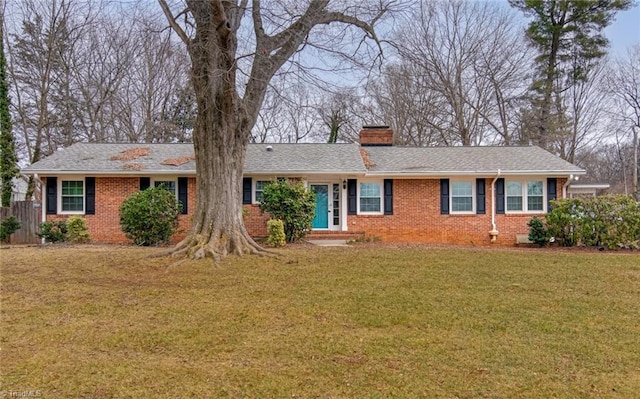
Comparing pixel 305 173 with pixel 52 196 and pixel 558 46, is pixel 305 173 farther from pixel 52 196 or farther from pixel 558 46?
pixel 558 46

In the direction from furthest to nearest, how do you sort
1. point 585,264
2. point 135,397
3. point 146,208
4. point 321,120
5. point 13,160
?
point 321,120, point 13,160, point 146,208, point 585,264, point 135,397

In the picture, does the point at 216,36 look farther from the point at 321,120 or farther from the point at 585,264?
the point at 321,120

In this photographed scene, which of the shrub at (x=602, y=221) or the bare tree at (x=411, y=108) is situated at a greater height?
the bare tree at (x=411, y=108)

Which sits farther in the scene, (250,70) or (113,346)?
(250,70)

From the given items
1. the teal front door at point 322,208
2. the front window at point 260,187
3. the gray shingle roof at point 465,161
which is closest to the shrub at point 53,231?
the front window at point 260,187

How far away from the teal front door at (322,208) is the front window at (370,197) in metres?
1.30

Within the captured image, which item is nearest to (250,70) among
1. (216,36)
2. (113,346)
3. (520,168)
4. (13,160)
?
A: (216,36)

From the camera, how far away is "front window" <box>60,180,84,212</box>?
13909 mm

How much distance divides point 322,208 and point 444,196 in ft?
14.5

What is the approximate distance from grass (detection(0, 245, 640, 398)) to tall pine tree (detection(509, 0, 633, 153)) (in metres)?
17.2

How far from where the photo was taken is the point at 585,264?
28.6 ft

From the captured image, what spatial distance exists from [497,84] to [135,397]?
24974 millimetres

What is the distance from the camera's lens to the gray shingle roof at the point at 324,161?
45.5ft

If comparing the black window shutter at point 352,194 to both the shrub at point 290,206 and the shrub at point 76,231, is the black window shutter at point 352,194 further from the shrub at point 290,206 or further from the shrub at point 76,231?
the shrub at point 76,231
